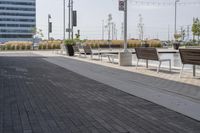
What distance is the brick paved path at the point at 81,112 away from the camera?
6164mm

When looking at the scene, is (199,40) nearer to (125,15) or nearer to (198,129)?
(125,15)

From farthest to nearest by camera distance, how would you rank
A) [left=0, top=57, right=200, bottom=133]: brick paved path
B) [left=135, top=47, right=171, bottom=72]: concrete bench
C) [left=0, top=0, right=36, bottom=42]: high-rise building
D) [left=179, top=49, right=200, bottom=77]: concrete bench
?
[left=0, top=0, right=36, bottom=42]: high-rise building, [left=135, top=47, right=171, bottom=72]: concrete bench, [left=179, top=49, right=200, bottom=77]: concrete bench, [left=0, top=57, right=200, bottom=133]: brick paved path

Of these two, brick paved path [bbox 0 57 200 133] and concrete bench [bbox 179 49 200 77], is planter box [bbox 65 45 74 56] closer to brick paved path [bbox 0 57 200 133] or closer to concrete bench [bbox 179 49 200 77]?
concrete bench [bbox 179 49 200 77]

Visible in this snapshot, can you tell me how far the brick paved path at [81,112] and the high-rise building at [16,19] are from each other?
124495 mm

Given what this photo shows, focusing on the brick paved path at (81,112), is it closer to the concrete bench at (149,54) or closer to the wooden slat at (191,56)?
the wooden slat at (191,56)

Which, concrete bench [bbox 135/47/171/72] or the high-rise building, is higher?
the high-rise building

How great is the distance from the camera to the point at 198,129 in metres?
6.15

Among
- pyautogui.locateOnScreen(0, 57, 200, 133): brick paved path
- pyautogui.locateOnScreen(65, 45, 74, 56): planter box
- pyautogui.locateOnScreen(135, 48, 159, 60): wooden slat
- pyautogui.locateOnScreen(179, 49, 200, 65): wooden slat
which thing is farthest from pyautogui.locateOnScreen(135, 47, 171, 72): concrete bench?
pyautogui.locateOnScreen(65, 45, 74, 56): planter box

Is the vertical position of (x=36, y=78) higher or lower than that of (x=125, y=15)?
lower

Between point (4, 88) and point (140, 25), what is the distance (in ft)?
260

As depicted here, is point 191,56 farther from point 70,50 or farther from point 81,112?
point 70,50

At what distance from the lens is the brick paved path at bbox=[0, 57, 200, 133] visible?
6.16 m

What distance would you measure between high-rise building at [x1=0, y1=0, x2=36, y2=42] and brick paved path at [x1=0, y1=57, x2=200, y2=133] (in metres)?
124

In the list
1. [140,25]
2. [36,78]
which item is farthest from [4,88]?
[140,25]
